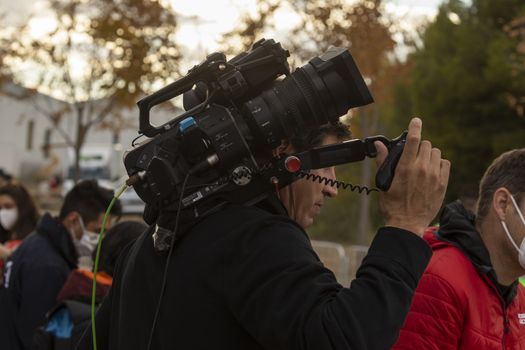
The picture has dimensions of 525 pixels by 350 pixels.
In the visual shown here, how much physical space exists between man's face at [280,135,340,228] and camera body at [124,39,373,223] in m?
0.14

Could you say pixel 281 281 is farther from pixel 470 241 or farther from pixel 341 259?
pixel 341 259

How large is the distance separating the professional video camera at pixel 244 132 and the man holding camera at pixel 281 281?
0.22ft

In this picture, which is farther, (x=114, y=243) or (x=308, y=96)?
(x=114, y=243)

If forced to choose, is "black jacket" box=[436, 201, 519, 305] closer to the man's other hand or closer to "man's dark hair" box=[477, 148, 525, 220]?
"man's dark hair" box=[477, 148, 525, 220]

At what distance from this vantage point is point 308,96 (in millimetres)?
2199

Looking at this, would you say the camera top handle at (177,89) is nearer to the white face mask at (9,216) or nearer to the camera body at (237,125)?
the camera body at (237,125)

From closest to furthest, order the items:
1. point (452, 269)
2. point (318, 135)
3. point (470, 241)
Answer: point (318, 135) → point (452, 269) → point (470, 241)

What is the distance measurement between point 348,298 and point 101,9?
15443 mm

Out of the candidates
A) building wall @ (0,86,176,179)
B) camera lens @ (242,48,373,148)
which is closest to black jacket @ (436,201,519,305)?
camera lens @ (242,48,373,148)

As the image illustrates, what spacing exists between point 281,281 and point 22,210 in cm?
519

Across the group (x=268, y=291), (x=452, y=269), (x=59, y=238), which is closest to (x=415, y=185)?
(x=268, y=291)

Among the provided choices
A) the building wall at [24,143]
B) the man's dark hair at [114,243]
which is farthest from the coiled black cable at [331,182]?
the building wall at [24,143]

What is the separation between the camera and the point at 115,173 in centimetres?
4194

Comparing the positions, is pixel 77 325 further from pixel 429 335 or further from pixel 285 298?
pixel 285 298
